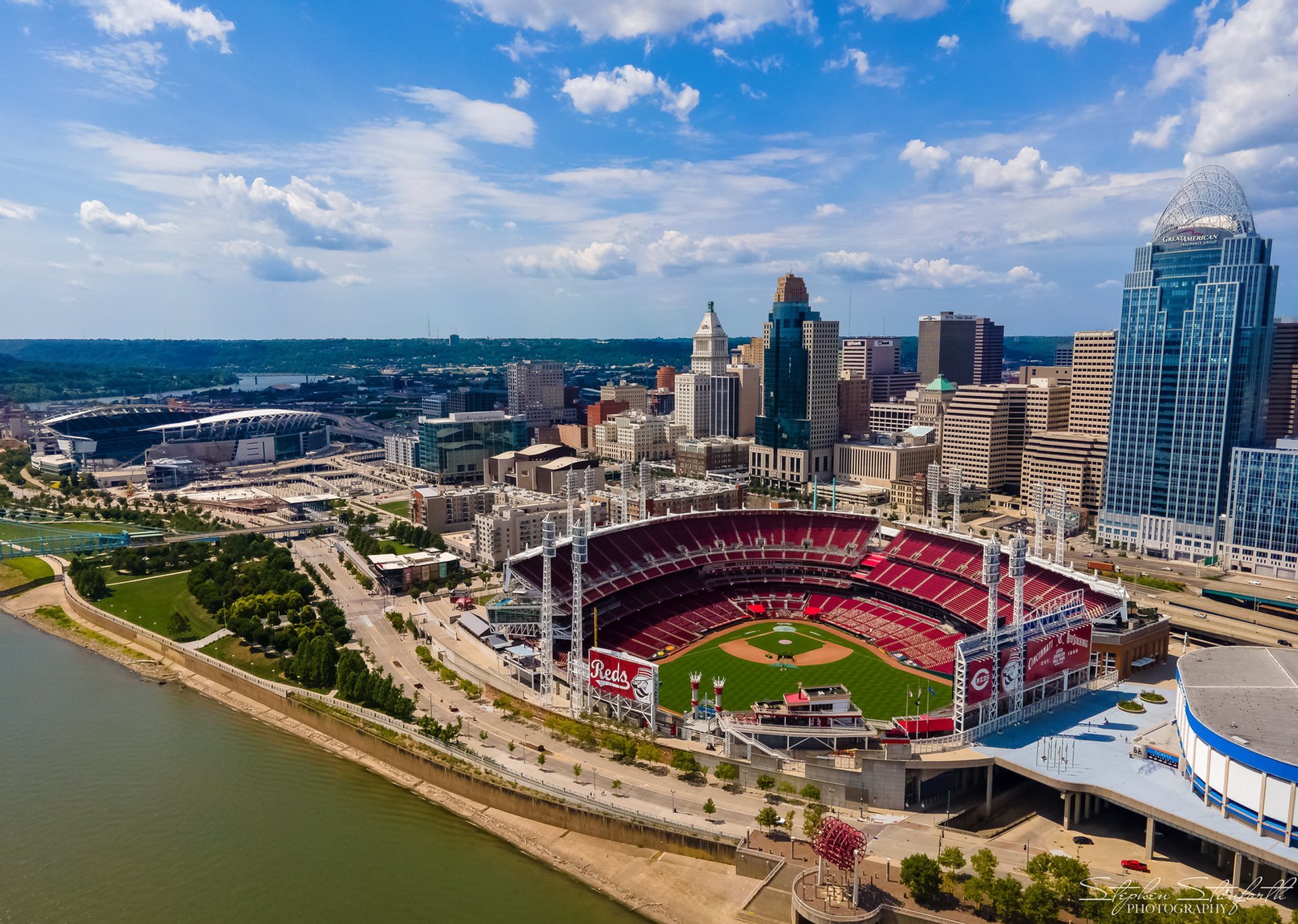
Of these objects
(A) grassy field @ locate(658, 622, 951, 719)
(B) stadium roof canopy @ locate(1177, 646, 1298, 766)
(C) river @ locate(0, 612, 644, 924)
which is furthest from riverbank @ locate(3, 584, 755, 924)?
(B) stadium roof canopy @ locate(1177, 646, 1298, 766)

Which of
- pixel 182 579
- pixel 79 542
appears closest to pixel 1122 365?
pixel 182 579

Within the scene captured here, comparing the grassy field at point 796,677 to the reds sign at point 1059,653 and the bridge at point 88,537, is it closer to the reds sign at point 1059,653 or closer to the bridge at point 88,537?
the reds sign at point 1059,653

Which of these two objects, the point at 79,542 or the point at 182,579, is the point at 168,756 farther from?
the point at 79,542

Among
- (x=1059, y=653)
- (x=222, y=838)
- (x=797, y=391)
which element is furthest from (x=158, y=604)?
(x=797, y=391)

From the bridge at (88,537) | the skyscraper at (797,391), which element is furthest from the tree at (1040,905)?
the skyscraper at (797,391)

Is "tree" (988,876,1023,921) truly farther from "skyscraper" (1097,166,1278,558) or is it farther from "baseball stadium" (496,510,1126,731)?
"skyscraper" (1097,166,1278,558)

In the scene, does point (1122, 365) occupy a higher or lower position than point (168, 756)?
higher
